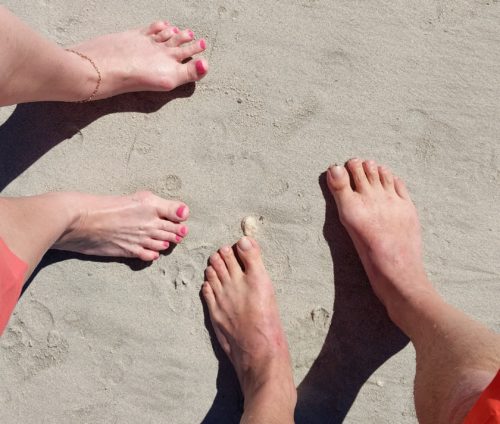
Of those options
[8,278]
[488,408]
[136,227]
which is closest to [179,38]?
[136,227]

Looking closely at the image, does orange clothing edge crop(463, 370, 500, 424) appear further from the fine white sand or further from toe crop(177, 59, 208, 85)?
toe crop(177, 59, 208, 85)

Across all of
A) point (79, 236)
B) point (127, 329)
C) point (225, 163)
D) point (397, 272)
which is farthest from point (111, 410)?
point (397, 272)

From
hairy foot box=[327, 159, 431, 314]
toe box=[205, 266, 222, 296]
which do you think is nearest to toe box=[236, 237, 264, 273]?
toe box=[205, 266, 222, 296]

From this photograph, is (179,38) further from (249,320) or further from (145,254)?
(249,320)

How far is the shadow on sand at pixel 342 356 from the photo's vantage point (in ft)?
6.13

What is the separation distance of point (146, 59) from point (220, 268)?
2.52 feet

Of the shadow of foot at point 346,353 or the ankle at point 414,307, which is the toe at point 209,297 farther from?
the ankle at point 414,307

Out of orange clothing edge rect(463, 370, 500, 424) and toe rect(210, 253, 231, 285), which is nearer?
orange clothing edge rect(463, 370, 500, 424)

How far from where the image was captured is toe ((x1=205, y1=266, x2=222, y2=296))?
1900 mm

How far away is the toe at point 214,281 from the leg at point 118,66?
26.0 inches

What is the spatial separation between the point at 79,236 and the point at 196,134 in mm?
531

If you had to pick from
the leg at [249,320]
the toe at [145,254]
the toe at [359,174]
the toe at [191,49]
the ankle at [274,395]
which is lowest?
the ankle at [274,395]

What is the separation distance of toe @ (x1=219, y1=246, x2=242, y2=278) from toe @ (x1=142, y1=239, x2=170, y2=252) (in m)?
0.20

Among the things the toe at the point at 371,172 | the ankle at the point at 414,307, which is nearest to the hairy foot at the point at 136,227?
the toe at the point at 371,172
